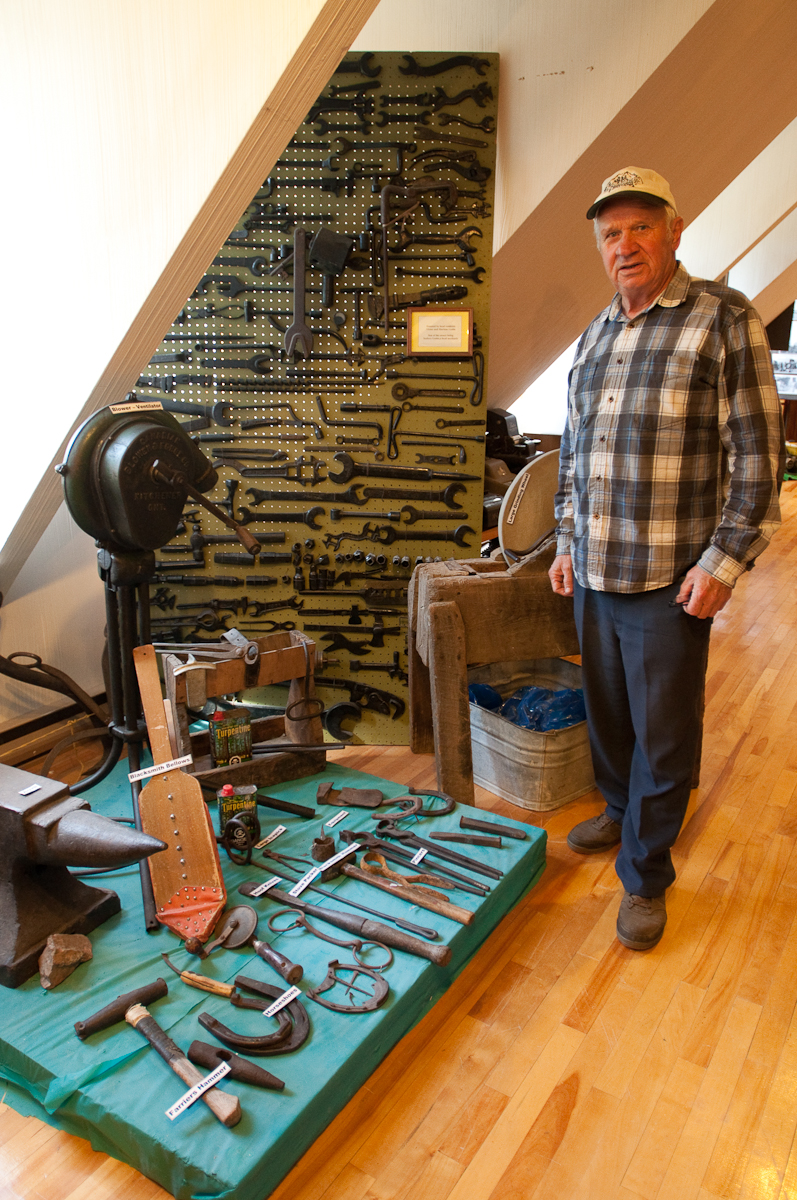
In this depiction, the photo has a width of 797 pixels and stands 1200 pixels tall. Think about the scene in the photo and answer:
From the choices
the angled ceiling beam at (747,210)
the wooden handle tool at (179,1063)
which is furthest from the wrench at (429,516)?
the angled ceiling beam at (747,210)

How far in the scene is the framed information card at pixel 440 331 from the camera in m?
3.32

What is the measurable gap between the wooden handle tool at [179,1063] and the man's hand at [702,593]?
1597 millimetres

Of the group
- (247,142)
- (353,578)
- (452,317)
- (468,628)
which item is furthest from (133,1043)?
(452,317)

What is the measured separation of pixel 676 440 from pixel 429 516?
1454mm

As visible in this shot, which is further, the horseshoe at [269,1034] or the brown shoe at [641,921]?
the brown shoe at [641,921]

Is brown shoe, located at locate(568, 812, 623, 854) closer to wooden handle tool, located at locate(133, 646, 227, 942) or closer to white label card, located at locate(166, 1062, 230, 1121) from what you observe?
wooden handle tool, located at locate(133, 646, 227, 942)

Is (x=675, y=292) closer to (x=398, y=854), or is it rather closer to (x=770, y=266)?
(x=398, y=854)

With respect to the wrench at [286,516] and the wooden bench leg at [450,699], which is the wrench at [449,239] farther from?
the wooden bench leg at [450,699]

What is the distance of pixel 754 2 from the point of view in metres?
2.91

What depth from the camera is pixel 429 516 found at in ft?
11.5

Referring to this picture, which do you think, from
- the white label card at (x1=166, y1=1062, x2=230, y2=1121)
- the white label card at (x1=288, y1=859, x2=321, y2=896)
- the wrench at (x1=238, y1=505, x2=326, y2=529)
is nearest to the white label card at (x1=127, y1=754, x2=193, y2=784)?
the white label card at (x1=288, y1=859, x2=321, y2=896)

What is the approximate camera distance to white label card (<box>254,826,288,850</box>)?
8.46 ft

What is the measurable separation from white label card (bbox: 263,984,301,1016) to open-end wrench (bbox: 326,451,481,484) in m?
2.12

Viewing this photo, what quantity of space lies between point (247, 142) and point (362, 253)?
110cm
